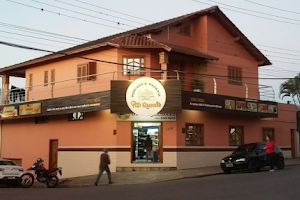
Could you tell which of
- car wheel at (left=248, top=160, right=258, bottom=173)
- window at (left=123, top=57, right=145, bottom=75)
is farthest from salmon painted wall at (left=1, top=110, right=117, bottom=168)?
car wheel at (left=248, top=160, right=258, bottom=173)

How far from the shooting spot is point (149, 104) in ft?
65.4

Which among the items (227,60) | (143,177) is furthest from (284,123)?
(143,177)

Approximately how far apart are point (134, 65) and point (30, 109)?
7.62 meters

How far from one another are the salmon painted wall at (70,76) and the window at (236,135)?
850 cm

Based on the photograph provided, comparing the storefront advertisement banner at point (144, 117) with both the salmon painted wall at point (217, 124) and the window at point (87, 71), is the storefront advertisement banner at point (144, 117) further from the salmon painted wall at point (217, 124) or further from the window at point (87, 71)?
the window at point (87, 71)

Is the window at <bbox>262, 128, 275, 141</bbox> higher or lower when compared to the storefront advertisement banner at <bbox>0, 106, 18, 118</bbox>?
lower

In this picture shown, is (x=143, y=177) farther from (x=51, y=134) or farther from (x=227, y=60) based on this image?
(x=227, y=60)

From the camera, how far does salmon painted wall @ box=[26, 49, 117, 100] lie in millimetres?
22516

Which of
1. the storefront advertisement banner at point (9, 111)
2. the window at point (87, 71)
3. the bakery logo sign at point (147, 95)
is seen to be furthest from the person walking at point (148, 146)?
the storefront advertisement banner at point (9, 111)

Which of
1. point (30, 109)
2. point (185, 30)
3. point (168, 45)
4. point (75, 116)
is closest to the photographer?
point (168, 45)

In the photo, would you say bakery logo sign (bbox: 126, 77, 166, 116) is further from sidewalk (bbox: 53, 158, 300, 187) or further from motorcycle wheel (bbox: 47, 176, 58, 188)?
motorcycle wheel (bbox: 47, 176, 58, 188)

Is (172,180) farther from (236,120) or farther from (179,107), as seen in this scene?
(236,120)

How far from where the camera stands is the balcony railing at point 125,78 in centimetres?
2198

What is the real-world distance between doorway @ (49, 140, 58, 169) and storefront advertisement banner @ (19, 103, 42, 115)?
7.52 feet
